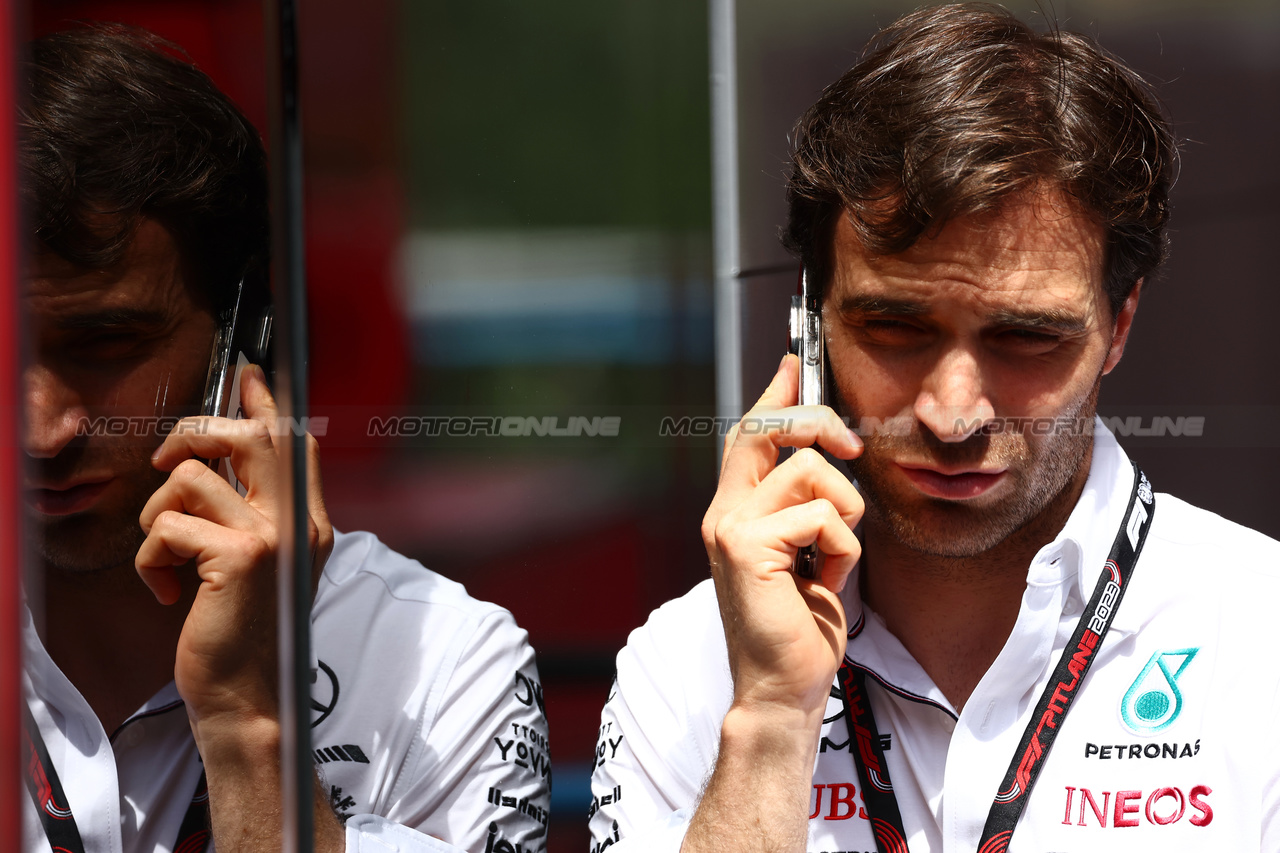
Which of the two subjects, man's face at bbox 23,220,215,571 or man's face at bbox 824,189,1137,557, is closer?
man's face at bbox 23,220,215,571

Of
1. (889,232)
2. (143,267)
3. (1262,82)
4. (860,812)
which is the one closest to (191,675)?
(143,267)

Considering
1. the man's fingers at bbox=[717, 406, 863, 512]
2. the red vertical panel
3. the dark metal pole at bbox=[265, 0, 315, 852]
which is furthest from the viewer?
the man's fingers at bbox=[717, 406, 863, 512]

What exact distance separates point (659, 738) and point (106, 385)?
0.97m

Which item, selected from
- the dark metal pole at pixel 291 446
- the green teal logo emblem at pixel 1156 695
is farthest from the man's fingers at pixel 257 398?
the green teal logo emblem at pixel 1156 695

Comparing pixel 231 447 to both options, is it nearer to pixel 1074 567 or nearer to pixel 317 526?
pixel 317 526

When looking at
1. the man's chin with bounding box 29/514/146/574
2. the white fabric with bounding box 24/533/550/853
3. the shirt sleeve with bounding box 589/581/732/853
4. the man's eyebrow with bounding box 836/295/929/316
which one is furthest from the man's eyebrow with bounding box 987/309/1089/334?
the man's chin with bounding box 29/514/146/574

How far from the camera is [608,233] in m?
1.85

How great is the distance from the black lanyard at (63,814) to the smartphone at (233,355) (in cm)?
27

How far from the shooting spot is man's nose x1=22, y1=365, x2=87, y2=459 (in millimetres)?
772

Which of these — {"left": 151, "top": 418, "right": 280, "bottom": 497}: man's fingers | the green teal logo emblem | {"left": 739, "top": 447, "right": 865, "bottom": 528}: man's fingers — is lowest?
the green teal logo emblem

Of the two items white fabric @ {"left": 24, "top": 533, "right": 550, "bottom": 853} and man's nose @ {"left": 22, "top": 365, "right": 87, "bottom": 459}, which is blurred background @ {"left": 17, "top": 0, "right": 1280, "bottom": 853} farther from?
man's nose @ {"left": 22, "top": 365, "right": 87, "bottom": 459}

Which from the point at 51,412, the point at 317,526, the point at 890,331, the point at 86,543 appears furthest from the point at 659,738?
the point at 51,412

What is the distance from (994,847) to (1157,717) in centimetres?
31

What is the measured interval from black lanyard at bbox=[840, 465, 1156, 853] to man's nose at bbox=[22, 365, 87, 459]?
114 cm
